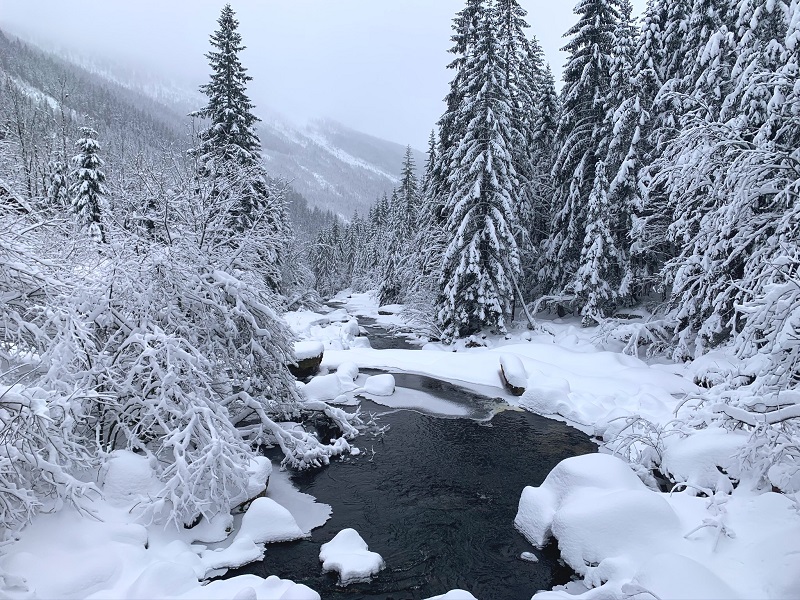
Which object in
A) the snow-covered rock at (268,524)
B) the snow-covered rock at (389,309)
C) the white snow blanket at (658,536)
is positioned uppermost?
the white snow blanket at (658,536)

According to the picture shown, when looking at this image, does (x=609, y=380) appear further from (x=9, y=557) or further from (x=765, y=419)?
(x=9, y=557)

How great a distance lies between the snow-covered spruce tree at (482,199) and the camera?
1989 cm

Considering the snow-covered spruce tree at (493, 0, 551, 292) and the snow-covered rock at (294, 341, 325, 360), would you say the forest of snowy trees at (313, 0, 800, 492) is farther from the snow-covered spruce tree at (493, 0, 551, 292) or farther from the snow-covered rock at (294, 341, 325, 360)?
the snow-covered rock at (294, 341, 325, 360)

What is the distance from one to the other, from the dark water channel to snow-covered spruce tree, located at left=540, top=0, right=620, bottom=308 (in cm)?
1147

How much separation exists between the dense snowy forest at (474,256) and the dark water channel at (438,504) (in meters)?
1.32

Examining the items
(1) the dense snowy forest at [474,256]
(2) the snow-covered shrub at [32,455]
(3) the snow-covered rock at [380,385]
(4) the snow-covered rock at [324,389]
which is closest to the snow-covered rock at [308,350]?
(4) the snow-covered rock at [324,389]

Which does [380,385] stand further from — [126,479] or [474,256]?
[126,479]

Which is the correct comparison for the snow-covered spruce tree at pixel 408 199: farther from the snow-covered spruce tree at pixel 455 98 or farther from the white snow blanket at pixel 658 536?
the white snow blanket at pixel 658 536

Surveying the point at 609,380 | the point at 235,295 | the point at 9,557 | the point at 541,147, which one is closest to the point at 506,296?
the point at 609,380

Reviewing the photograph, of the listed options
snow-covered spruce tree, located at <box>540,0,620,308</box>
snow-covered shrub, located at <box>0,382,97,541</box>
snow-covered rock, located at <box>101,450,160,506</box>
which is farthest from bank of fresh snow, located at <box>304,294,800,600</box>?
snow-covered spruce tree, located at <box>540,0,620,308</box>

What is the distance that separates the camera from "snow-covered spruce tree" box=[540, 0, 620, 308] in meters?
20.6

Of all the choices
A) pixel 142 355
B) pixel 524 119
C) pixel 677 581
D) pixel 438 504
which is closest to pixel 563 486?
pixel 438 504

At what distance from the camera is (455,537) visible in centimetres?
796

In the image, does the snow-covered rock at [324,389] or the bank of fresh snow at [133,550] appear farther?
the snow-covered rock at [324,389]
